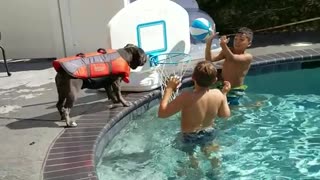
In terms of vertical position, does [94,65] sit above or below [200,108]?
above

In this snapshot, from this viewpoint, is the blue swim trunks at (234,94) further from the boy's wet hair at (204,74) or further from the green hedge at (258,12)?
the green hedge at (258,12)

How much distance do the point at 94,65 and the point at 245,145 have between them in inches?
69.6

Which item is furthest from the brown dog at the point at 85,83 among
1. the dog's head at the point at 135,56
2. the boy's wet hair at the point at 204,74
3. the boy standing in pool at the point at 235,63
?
the boy's wet hair at the point at 204,74

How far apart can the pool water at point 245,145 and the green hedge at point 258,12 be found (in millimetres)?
3107

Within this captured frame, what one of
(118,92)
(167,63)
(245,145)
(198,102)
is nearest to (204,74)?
(198,102)

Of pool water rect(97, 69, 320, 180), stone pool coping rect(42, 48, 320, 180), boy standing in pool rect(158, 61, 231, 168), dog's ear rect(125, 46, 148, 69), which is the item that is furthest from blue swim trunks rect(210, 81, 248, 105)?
boy standing in pool rect(158, 61, 231, 168)

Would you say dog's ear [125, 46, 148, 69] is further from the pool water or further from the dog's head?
the pool water

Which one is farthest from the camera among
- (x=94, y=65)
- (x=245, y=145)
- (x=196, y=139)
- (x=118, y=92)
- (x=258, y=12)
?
(x=258, y=12)

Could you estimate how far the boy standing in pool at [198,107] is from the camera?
14.6 ft

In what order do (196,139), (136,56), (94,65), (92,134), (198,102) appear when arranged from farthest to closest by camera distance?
(136,56), (94,65), (92,134), (196,139), (198,102)

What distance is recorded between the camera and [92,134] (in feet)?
16.8

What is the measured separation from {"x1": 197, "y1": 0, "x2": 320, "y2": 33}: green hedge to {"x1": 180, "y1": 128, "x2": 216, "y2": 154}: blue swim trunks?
535 centimetres

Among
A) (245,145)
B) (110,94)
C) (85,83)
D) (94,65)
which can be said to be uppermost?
(94,65)

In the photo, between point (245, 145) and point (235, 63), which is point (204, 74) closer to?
point (245, 145)
